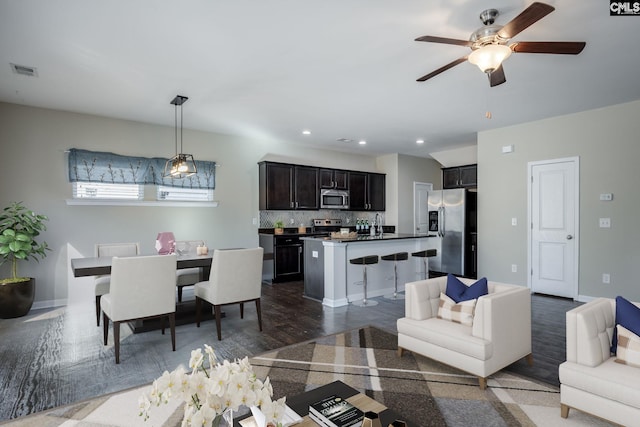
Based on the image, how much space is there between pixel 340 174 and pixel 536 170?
3.71 m

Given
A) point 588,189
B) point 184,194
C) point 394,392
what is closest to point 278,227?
point 184,194

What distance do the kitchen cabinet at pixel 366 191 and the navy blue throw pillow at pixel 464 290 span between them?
5.09 meters

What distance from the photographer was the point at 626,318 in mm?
2082

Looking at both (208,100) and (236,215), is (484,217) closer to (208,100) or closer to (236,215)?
(236,215)

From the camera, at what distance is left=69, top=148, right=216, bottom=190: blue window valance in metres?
4.99

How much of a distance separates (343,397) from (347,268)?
322 centimetres

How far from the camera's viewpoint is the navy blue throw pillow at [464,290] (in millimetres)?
2826

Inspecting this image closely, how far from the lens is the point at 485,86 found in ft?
13.2

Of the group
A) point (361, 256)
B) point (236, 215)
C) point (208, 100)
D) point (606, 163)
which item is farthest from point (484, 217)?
point (208, 100)

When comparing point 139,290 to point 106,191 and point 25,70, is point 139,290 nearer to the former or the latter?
point 25,70

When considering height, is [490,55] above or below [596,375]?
above

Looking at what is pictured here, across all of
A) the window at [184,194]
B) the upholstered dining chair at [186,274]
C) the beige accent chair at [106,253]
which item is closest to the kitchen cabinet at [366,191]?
the window at [184,194]

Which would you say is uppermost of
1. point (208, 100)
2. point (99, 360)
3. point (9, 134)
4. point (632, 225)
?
point (208, 100)

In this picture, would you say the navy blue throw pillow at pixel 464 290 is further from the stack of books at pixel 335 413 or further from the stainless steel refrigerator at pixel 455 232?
the stainless steel refrigerator at pixel 455 232
